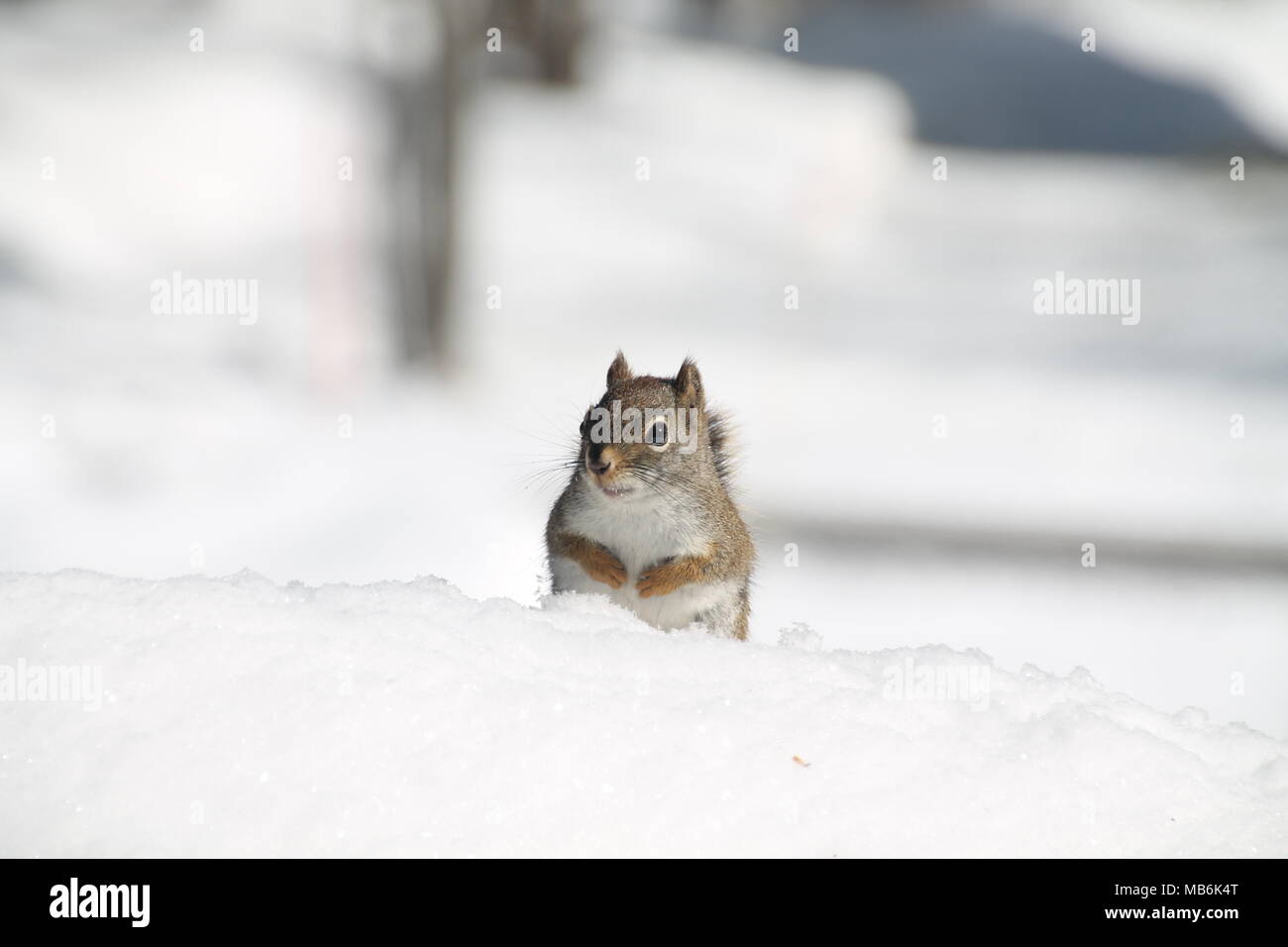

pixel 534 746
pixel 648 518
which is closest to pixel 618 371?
pixel 648 518

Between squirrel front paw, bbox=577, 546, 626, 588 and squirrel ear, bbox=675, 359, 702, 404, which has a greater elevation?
squirrel ear, bbox=675, 359, 702, 404

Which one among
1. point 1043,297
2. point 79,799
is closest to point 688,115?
point 1043,297

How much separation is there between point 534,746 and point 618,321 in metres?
11.5

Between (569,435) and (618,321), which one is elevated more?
(618,321)

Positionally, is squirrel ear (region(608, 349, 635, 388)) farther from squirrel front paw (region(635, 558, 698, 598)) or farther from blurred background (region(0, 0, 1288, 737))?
squirrel front paw (region(635, 558, 698, 598))

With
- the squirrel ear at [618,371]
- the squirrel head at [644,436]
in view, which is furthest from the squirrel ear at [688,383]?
the squirrel ear at [618,371]

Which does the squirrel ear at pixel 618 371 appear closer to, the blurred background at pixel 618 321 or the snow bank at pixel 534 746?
the blurred background at pixel 618 321

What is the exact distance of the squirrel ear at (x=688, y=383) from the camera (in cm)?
289

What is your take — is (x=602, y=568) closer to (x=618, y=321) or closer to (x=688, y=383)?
(x=688, y=383)

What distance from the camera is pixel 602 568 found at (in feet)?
9.05

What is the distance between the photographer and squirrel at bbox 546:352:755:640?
108 inches

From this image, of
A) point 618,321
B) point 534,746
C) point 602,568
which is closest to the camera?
point 534,746

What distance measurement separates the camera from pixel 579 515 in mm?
2797

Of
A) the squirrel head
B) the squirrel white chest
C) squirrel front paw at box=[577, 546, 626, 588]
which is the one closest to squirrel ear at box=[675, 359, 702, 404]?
the squirrel head
